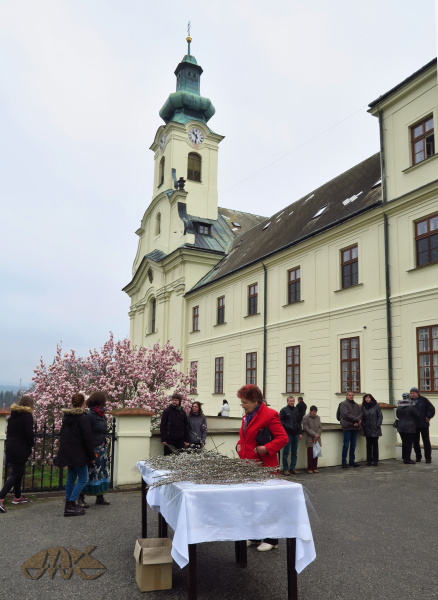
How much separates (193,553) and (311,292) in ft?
56.4

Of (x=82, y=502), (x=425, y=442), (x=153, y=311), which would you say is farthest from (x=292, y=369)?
(x=153, y=311)

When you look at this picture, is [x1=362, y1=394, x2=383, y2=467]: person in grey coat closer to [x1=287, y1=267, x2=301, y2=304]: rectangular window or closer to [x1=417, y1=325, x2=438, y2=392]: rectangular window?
[x1=417, y1=325, x2=438, y2=392]: rectangular window

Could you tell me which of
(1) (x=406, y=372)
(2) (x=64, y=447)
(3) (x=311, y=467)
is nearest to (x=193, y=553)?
(2) (x=64, y=447)

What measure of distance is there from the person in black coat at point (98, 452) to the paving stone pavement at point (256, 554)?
243 mm

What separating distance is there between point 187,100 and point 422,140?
25871mm

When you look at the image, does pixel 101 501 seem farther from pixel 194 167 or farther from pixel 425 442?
pixel 194 167

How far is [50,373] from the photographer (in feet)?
46.8

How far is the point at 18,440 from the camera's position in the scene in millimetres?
7594

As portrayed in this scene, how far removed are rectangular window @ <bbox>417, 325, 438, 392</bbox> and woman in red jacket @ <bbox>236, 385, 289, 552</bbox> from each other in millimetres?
10855

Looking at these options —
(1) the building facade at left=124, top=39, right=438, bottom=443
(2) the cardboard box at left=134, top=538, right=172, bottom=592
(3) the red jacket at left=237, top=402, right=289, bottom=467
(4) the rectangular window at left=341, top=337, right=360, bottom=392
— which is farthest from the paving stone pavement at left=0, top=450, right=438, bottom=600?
(4) the rectangular window at left=341, top=337, right=360, bottom=392

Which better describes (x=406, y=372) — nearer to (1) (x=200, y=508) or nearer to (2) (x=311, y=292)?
(2) (x=311, y=292)

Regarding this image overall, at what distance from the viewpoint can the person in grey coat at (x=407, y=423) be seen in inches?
456

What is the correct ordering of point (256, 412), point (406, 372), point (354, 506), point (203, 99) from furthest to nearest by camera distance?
point (203, 99), point (406, 372), point (354, 506), point (256, 412)

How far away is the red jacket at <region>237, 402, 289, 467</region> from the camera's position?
508 centimetres
